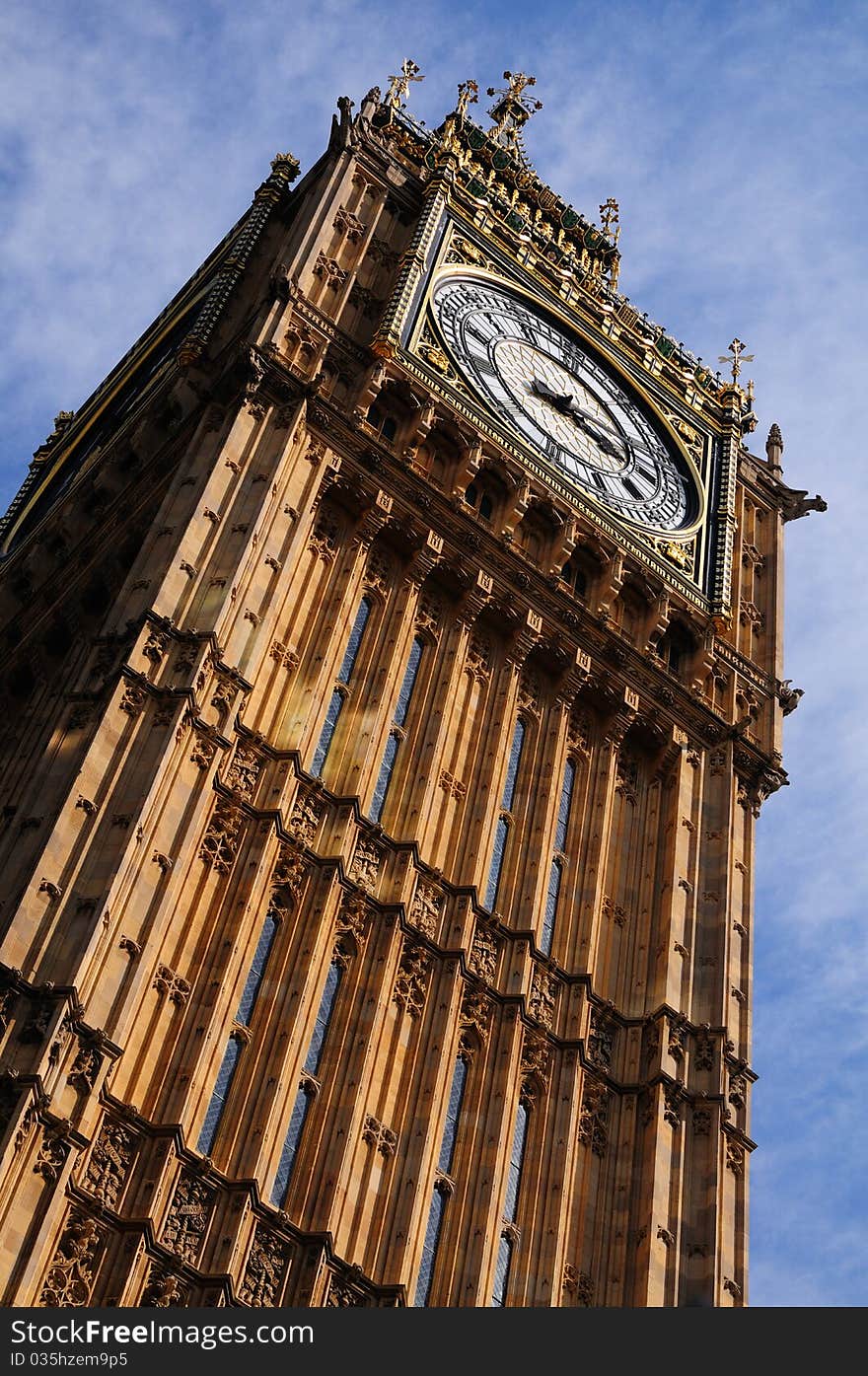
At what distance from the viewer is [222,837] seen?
35.4 m

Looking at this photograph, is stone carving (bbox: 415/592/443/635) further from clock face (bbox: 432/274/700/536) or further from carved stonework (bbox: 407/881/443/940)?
carved stonework (bbox: 407/881/443/940)

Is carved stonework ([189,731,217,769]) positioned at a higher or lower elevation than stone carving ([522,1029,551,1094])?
higher

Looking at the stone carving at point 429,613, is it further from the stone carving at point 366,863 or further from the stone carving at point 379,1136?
the stone carving at point 379,1136

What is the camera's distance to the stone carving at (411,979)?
35812 mm

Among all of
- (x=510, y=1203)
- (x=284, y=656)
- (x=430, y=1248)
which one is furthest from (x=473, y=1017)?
(x=284, y=656)

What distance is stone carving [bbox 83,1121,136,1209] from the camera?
29.9 metres

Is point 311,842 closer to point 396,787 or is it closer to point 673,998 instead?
point 396,787

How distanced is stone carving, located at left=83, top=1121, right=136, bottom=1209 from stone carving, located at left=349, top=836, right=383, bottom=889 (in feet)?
23.1

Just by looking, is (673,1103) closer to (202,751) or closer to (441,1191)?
(441,1191)

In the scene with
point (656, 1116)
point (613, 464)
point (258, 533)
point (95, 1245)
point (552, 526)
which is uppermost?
point (613, 464)

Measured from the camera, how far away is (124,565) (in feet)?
144

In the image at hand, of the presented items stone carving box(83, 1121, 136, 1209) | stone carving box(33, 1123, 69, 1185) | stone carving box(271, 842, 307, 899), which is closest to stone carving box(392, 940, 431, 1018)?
stone carving box(271, 842, 307, 899)

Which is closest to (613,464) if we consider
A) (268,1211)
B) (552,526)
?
(552,526)

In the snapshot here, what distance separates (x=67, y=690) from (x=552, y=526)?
1108 cm
